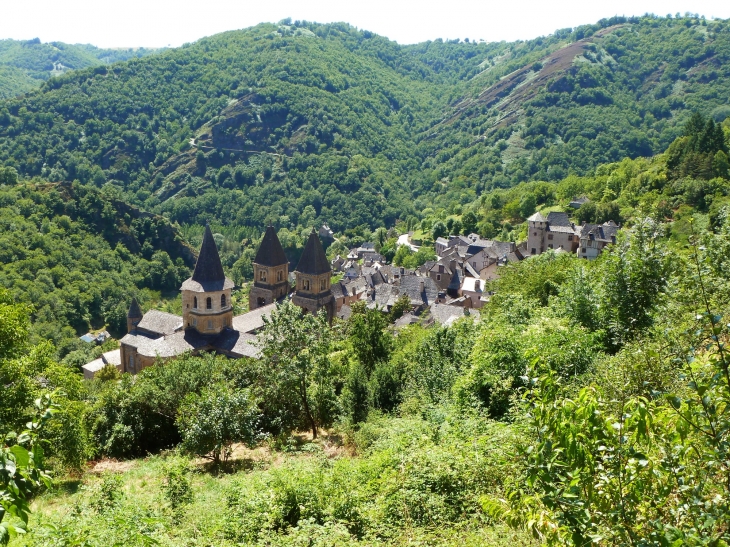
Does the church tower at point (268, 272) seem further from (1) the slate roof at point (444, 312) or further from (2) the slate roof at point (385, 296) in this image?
(1) the slate roof at point (444, 312)

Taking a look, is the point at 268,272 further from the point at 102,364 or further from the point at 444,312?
the point at 444,312

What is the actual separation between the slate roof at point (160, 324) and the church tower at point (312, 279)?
8.82m

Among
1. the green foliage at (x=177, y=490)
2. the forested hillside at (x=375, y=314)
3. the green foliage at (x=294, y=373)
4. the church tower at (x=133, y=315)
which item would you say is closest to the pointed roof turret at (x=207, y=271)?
the forested hillside at (x=375, y=314)

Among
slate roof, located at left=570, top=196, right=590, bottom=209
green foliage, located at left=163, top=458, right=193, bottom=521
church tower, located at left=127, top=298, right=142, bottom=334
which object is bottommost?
church tower, located at left=127, top=298, right=142, bottom=334

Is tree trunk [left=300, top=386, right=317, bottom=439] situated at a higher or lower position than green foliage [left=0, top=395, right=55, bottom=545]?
lower

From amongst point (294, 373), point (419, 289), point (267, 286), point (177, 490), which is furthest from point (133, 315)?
point (177, 490)

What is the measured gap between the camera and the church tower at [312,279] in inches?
1684

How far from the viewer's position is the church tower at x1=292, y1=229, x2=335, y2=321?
140 ft

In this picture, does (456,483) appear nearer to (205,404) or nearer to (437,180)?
(205,404)

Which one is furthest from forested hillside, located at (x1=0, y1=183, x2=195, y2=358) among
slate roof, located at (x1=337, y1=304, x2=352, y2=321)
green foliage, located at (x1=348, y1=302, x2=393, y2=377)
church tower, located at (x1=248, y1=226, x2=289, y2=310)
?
green foliage, located at (x1=348, y1=302, x2=393, y2=377)

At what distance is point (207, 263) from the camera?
3366cm

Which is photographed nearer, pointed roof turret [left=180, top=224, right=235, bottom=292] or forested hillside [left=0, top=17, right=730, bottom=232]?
pointed roof turret [left=180, top=224, right=235, bottom=292]

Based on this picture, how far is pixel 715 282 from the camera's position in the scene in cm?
982

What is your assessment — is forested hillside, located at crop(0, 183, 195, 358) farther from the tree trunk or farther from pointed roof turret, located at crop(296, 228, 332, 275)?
the tree trunk
